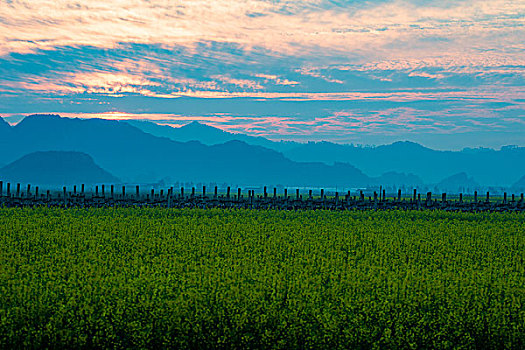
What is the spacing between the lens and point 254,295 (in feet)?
43.9

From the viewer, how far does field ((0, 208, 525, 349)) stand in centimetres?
1239

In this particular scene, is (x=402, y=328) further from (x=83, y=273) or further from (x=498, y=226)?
(x=498, y=226)

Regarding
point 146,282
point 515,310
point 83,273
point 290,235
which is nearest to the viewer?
point 515,310

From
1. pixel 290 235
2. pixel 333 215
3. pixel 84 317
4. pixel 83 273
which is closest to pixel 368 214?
pixel 333 215

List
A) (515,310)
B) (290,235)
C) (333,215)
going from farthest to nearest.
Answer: (333,215) → (290,235) → (515,310)

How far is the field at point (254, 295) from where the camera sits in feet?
40.7

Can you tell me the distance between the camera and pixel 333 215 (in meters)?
38.0

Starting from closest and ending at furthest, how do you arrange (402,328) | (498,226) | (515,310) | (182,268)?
1. (402,328)
2. (515,310)
3. (182,268)
4. (498,226)

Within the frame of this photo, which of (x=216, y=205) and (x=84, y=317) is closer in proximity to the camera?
(x=84, y=317)

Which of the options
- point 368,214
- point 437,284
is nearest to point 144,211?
point 368,214

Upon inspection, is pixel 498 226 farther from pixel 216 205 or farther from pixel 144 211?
pixel 216 205

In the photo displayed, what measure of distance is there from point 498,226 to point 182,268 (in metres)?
22.0

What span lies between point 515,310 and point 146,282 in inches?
385

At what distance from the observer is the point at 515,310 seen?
1347 cm
